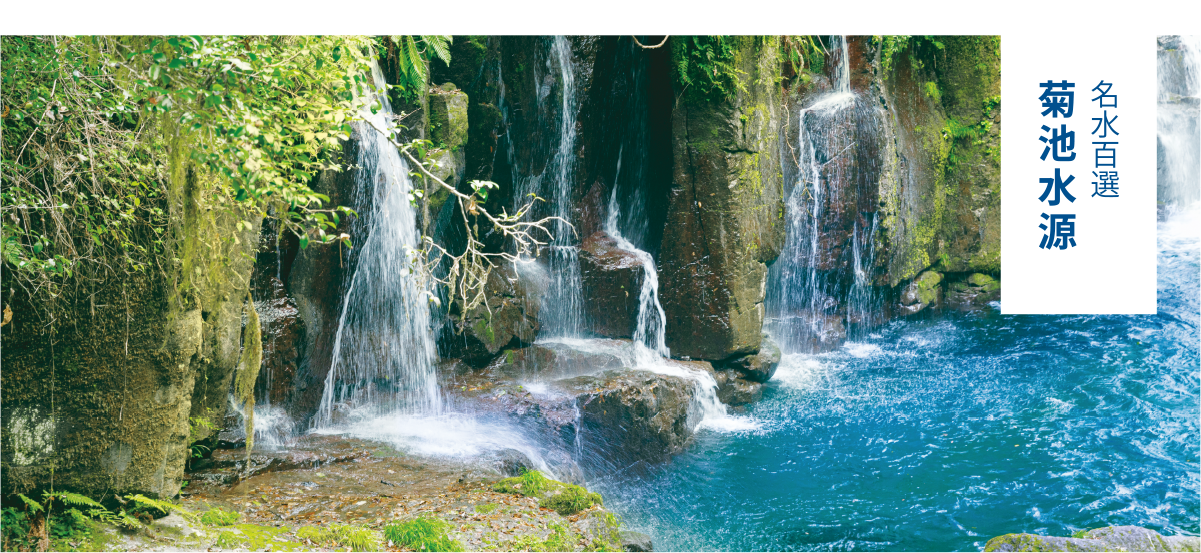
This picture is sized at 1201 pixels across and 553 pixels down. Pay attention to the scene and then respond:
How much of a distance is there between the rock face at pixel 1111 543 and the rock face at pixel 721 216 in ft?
15.1

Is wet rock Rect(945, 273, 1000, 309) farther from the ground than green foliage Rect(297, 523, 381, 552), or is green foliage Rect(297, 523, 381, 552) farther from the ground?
wet rock Rect(945, 273, 1000, 309)

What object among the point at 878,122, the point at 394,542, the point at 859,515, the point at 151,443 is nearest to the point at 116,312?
the point at 151,443

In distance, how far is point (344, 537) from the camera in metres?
5.12

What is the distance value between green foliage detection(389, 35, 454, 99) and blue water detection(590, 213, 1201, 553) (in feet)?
13.7

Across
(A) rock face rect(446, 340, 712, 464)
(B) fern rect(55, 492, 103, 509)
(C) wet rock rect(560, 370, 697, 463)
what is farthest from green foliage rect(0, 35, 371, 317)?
(C) wet rock rect(560, 370, 697, 463)

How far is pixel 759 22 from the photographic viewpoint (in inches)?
166

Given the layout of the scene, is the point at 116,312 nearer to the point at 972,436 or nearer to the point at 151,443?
the point at 151,443

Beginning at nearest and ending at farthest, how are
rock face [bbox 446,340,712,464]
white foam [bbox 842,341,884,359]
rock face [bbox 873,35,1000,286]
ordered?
rock face [bbox 446,340,712,464] → white foam [bbox 842,341,884,359] → rock face [bbox 873,35,1000,286]

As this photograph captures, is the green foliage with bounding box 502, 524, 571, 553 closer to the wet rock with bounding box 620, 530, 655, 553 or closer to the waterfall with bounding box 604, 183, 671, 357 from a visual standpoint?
the wet rock with bounding box 620, 530, 655, 553

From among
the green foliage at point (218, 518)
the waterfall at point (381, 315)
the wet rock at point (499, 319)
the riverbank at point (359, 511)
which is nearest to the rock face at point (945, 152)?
the wet rock at point (499, 319)

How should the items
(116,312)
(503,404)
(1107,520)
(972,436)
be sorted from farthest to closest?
(972,436), (503,404), (1107,520), (116,312)

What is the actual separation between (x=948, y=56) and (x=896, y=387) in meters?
5.73

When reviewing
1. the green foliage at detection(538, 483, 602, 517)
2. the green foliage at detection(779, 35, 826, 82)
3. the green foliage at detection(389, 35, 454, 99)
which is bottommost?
the green foliage at detection(538, 483, 602, 517)

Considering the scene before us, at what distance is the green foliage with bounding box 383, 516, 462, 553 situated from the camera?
16.8ft
